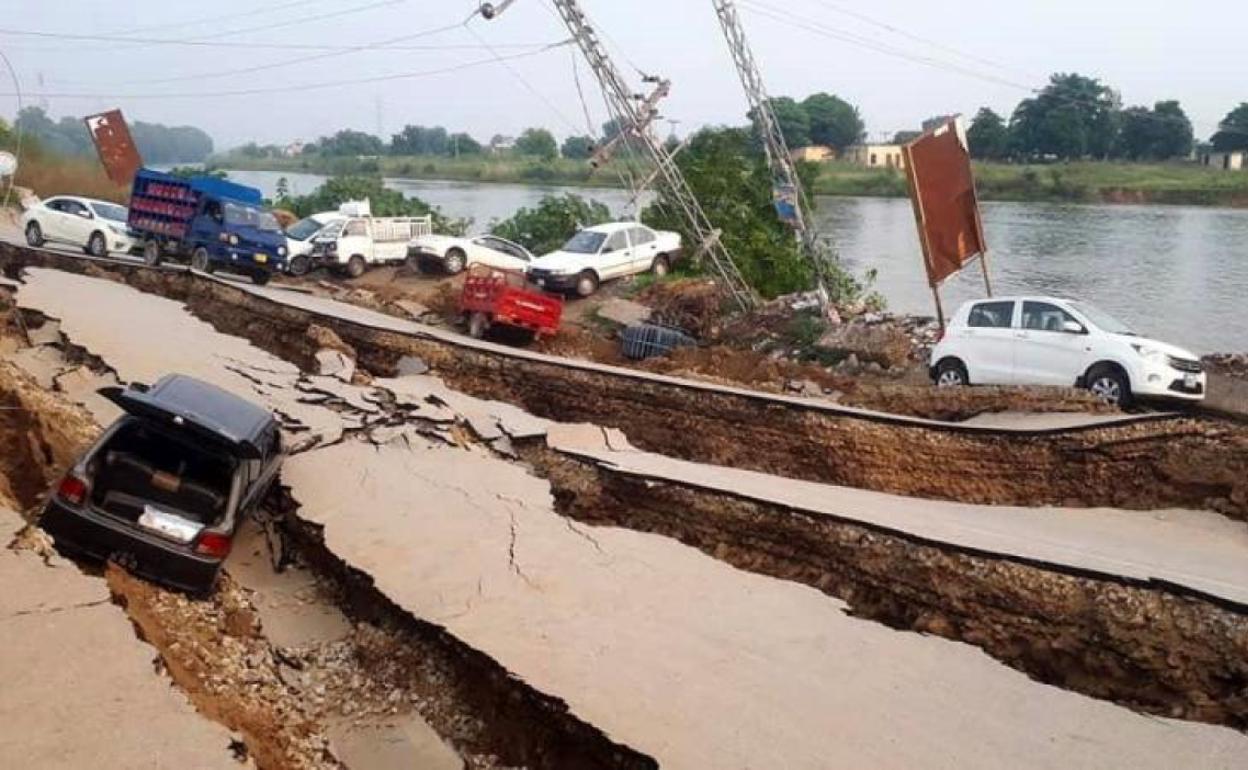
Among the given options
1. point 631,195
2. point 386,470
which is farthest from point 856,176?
point 386,470

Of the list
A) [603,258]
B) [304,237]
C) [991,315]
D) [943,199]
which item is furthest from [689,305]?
[304,237]

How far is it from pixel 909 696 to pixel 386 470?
539 cm

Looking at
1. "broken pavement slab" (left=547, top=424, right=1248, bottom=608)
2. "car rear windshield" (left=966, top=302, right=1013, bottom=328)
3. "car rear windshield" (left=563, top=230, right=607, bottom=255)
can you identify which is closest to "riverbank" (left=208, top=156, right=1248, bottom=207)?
"car rear windshield" (left=563, top=230, right=607, bottom=255)

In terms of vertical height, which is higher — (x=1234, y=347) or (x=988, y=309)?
(x=988, y=309)

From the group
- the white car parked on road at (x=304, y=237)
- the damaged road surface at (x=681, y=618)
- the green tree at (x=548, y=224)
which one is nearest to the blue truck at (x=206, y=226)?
the white car parked on road at (x=304, y=237)

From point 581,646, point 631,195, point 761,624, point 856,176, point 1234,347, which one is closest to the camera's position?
point 581,646

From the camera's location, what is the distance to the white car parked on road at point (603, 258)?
914 inches

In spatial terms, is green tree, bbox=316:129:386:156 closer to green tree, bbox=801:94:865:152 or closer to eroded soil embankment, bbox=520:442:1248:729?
green tree, bbox=801:94:865:152

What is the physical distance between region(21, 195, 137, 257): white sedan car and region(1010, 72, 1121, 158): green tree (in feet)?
203

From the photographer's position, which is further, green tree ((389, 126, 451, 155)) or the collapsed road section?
green tree ((389, 126, 451, 155))

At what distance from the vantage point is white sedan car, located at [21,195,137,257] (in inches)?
917

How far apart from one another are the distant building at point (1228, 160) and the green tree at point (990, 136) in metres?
14.2

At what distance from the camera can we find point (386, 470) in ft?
30.2

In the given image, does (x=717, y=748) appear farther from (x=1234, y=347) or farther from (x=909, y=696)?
(x=1234, y=347)
